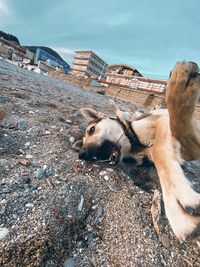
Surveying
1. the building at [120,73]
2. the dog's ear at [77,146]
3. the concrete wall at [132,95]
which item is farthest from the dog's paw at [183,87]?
the building at [120,73]

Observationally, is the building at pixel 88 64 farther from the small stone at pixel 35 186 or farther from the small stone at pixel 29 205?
the small stone at pixel 29 205

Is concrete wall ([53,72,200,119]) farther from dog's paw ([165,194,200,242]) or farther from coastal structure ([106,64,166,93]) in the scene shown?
dog's paw ([165,194,200,242])

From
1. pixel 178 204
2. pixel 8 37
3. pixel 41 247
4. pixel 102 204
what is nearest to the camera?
pixel 41 247

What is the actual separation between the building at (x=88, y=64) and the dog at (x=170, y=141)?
60744 mm

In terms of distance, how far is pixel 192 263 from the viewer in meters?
1.74

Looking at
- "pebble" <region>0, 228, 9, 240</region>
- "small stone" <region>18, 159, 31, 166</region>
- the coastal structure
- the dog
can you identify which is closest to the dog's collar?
the dog

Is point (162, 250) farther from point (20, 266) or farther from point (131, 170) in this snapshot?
point (131, 170)

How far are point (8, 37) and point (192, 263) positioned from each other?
203 feet

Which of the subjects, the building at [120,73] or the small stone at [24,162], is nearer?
Answer: the small stone at [24,162]

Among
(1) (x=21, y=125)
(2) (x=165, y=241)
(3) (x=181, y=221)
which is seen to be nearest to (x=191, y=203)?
(3) (x=181, y=221)

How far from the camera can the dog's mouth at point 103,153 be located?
285cm

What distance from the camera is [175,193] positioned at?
1.76m

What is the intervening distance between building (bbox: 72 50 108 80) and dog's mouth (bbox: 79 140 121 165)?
60879 millimetres

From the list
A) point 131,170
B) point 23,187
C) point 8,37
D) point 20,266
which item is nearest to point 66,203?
point 23,187
